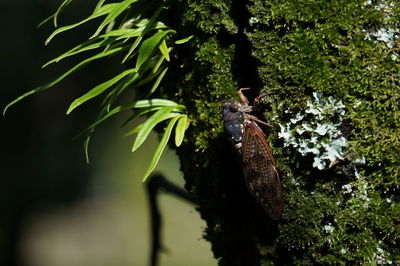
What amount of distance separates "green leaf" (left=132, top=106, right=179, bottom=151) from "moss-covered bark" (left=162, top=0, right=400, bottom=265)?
23 centimetres

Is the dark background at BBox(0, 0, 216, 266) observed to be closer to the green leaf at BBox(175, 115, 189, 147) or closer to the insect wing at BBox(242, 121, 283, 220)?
the green leaf at BBox(175, 115, 189, 147)

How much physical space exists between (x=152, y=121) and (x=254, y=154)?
421 millimetres

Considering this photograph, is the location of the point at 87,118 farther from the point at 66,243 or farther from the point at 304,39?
the point at 304,39

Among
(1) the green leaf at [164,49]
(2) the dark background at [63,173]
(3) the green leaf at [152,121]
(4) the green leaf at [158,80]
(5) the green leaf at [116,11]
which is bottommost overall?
(2) the dark background at [63,173]

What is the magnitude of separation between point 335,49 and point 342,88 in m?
0.11

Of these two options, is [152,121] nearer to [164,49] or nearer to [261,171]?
[164,49]

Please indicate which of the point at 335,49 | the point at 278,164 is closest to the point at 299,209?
the point at 278,164

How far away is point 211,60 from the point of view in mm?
1612

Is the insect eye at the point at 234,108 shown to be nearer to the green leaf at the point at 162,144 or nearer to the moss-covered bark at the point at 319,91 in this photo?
the moss-covered bark at the point at 319,91

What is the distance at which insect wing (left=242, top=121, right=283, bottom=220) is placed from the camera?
1.47 m

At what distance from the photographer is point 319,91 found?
1408mm

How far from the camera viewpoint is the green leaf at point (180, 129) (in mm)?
1726

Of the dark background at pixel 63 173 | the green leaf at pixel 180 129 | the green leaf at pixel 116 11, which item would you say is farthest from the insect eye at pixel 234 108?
the dark background at pixel 63 173

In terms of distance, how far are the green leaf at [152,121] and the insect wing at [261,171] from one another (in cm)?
36
